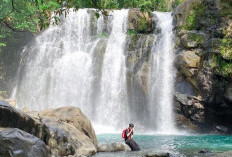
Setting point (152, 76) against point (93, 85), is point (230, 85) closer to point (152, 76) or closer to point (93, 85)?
point (152, 76)

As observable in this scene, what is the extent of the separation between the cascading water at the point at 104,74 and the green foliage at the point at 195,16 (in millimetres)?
2102

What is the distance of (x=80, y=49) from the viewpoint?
Result: 95.6 feet

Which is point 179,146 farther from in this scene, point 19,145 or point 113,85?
point 113,85

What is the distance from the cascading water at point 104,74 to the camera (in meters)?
23.9

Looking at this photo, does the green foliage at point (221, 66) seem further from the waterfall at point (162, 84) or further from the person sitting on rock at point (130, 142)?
the person sitting on rock at point (130, 142)

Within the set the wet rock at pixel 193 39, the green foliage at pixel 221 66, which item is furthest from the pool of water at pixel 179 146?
the wet rock at pixel 193 39

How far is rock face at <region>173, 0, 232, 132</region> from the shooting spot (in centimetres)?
2114

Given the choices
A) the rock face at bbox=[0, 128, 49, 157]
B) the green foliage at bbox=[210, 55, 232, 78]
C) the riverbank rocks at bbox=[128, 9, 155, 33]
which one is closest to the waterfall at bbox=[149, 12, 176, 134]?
the green foliage at bbox=[210, 55, 232, 78]

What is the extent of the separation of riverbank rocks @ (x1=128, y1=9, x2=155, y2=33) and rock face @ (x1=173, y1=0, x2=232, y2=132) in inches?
256

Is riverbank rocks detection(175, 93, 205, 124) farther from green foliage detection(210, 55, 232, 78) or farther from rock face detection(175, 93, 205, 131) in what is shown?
green foliage detection(210, 55, 232, 78)

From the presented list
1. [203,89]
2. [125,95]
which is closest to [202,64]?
[203,89]

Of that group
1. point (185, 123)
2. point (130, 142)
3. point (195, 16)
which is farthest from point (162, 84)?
point (130, 142)

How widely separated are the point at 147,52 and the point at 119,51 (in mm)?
2870

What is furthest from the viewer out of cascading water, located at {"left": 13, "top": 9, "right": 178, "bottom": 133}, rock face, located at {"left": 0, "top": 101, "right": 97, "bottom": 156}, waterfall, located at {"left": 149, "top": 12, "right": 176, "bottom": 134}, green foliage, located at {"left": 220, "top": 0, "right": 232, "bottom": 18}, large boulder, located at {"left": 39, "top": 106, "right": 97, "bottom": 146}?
cascading water, located at {"left": 13, "top": 9, "right": 178, "bottom": 133}
